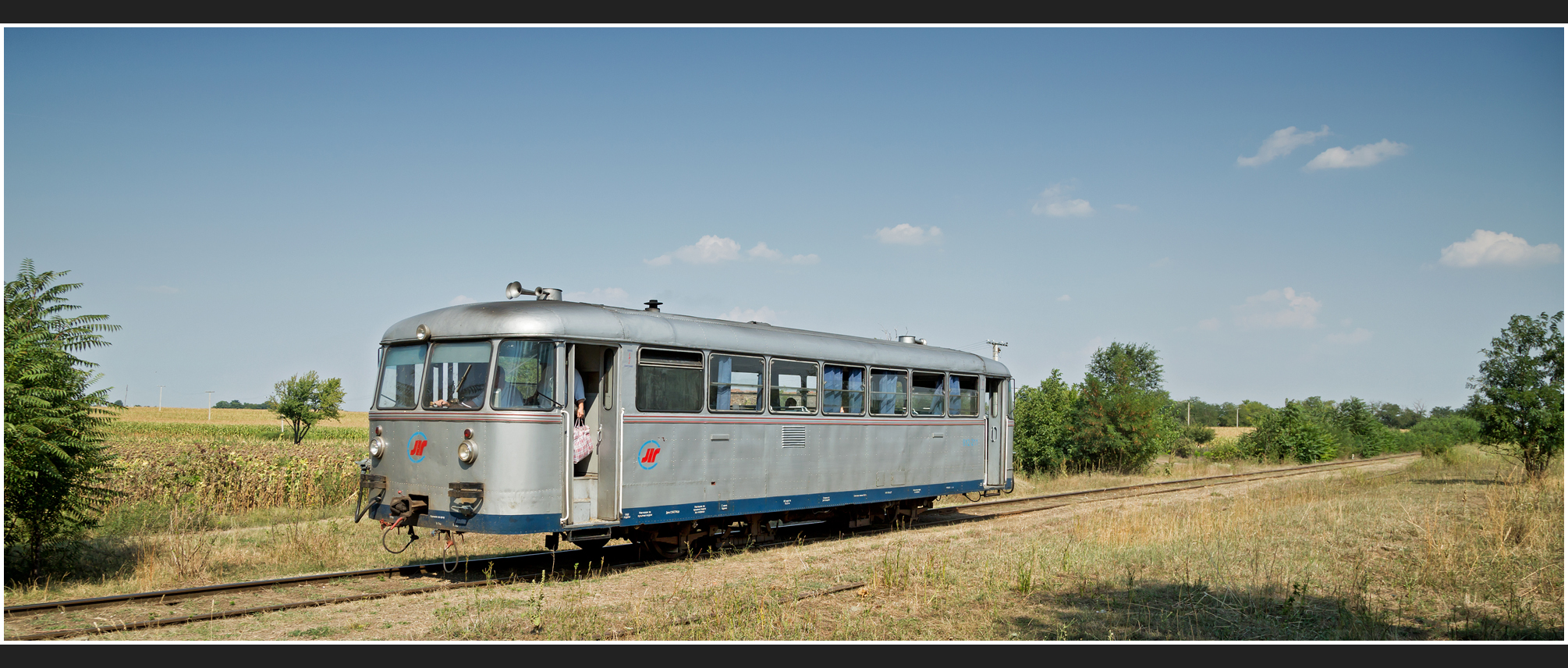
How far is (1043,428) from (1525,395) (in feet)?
40.2

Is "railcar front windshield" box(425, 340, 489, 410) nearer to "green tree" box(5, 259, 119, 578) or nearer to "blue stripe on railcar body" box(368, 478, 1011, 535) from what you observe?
"blue stripe on railcar body" box(368, 478, 1011, 535)

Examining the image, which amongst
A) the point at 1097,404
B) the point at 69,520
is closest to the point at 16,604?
the point at 69,520

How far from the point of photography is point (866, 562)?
38.6 feet

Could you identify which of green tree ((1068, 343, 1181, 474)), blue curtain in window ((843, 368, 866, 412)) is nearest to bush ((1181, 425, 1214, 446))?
green tree ((1068, 343, 1181, 474))

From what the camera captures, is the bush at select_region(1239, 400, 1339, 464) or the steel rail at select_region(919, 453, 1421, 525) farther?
the bush at select_region(1239, 400, 1339, 464)

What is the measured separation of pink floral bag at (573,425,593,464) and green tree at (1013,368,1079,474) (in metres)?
21.9

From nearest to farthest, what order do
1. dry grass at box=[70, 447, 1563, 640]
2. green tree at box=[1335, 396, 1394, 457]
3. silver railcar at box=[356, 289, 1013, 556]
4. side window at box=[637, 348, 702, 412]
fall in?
dry grass at box=[70, 447, 1563, 640], silver railcar at box=[356, 289, 1013, 556], side window at box=[637, 348, 702, 412], green tree at box=[1335, 396, 1394, 457]

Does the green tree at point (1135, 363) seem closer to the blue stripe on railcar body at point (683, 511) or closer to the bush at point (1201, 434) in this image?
the bush at point (1201, 434)

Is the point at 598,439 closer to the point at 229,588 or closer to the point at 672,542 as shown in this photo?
the point at 672,542

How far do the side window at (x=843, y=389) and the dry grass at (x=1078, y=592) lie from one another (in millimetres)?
1939

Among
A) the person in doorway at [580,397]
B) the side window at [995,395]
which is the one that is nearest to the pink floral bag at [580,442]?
the person in doorway at [580,397]

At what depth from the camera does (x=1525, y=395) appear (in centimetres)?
2144

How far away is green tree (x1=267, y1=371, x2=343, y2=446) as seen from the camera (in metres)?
43.8

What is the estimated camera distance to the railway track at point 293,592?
327 inches
